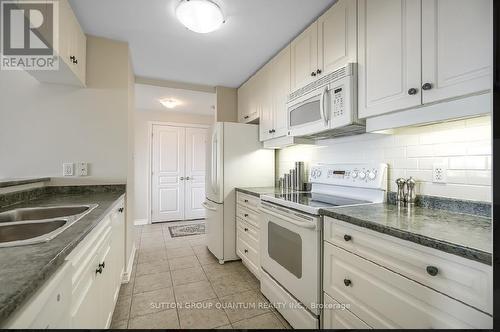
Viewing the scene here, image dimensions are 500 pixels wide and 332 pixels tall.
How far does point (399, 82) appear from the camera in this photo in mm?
1261

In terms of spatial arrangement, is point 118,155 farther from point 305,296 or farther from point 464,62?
→ point 464,62

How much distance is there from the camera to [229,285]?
7.22 ft

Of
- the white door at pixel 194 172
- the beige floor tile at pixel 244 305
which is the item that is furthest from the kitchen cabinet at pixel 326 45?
the white door at pixel 194 172

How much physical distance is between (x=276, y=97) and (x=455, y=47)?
5.15 ft

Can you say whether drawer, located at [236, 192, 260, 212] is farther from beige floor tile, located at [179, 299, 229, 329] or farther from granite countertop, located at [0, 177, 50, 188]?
granite countertop, located at [0, 177, 50, 188]

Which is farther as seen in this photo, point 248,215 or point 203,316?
point 248,215

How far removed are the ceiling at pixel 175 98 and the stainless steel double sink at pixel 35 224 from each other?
85.8 inches

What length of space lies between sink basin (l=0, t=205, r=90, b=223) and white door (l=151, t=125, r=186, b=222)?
320 cm

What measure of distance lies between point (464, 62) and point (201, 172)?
178 inches

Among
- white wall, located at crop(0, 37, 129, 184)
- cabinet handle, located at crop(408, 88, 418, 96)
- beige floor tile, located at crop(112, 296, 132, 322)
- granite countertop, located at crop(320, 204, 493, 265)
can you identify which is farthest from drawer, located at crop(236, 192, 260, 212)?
cabinet handle, located at crop(408, 88, 418, 96)

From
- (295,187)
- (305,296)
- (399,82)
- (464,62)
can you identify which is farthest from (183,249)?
(464,62)

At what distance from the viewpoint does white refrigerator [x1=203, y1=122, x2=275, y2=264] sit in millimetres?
2699

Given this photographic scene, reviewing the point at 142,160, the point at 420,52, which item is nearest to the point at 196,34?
the point at 420,52

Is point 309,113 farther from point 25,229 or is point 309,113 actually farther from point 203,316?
point 25,229
